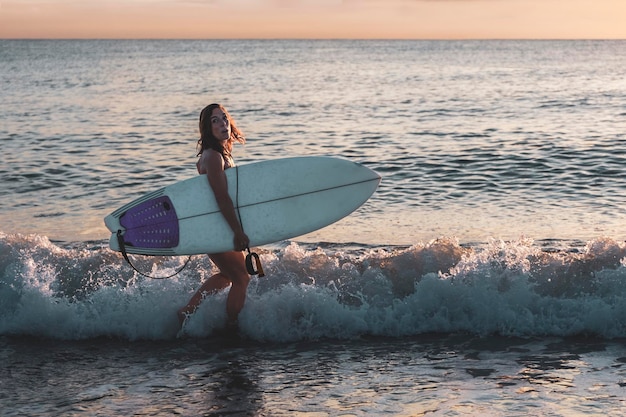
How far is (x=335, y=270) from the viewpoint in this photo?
7.18 metres

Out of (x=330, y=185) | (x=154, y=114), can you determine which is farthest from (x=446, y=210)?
(x=154, y=114)

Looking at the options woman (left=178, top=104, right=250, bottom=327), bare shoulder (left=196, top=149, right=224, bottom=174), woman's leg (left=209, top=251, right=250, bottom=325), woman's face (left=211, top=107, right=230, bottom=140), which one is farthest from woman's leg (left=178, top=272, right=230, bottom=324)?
woman's face (left=211, top=107, right=230, bottom=140)

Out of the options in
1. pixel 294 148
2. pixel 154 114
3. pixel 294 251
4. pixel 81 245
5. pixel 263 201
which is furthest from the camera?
pixel 154 114

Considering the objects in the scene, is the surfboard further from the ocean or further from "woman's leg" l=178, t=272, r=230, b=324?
the ocean

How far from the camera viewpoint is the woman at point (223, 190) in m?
5.69

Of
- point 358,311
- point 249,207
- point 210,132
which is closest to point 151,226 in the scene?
point 249,207

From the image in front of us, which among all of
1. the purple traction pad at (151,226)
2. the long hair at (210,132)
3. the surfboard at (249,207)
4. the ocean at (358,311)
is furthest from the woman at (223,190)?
the purple traction pad at (151,226)

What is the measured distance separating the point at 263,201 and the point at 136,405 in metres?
1.98

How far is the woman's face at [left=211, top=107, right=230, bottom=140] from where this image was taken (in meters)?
5.65

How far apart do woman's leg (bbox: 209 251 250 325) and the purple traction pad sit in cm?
44

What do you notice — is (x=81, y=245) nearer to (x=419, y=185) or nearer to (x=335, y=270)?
(x=335, y=270)

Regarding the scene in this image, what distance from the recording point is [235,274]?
237 inches

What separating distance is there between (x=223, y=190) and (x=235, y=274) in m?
0.67

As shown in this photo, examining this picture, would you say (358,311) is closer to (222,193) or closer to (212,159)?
(222,193)
